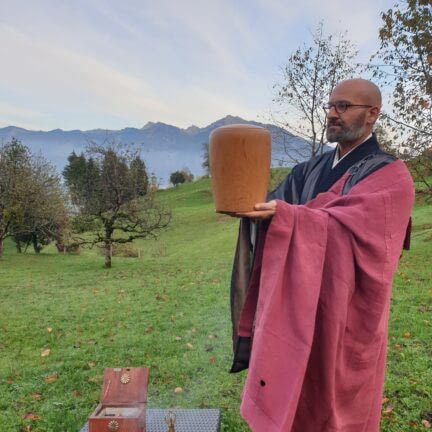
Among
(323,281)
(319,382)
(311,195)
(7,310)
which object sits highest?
(311,195)

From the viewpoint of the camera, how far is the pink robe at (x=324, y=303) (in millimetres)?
1564

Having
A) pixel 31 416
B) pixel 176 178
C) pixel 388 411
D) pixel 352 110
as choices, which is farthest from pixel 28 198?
pixel 176 178

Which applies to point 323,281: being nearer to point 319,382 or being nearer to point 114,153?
point 319,382

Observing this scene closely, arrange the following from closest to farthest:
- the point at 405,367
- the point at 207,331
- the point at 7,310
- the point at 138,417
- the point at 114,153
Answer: the point at 138,417
the point at 405,367
the point at 207,331
the point at 7,310
the point at 114,153

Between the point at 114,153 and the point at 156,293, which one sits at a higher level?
the point at 114,153

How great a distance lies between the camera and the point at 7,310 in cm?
852

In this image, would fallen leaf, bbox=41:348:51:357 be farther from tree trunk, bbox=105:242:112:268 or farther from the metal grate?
tree trunk, bbox=105:242:112:268

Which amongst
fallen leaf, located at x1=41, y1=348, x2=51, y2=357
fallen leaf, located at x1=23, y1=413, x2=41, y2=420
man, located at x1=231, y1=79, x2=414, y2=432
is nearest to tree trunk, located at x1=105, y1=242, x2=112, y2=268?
fallen leaf, located at x1=41, y1=348, x2=51, y2=357

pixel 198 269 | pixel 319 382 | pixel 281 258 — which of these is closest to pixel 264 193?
pixel 281 258

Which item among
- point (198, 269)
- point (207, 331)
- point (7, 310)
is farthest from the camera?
point (198, 269)

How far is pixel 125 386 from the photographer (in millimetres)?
2852

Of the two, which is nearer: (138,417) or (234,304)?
(234,304)

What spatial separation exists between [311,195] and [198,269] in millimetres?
11170

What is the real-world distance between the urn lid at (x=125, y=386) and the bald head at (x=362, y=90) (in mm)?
2079
